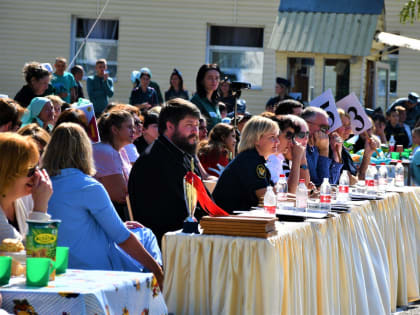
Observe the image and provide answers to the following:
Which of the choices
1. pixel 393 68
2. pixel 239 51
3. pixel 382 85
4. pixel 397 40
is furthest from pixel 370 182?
pixel 393 68

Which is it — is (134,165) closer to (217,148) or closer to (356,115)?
(217,148)

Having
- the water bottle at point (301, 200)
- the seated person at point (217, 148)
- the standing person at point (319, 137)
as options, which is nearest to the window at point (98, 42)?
the seated person at point (217, 148)

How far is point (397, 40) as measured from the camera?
64.4 ft

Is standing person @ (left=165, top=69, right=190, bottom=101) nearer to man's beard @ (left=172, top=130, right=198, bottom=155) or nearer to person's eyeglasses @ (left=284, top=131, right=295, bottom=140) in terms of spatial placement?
person's eyeglasses @ (left=284, top=131, right=295, bottom=140)

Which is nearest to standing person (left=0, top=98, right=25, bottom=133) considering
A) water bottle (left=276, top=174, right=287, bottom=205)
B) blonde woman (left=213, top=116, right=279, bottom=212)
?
blonde woman (left=213, top=116, right=279, bottom=212)

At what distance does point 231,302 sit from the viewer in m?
4.88

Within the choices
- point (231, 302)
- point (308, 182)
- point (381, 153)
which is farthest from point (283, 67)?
point (231, 302)

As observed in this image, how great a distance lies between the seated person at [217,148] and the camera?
9.45 meters

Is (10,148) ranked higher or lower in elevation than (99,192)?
higher

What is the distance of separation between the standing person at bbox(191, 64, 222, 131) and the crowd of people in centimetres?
1

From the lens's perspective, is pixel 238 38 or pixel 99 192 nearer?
pixel 99 192

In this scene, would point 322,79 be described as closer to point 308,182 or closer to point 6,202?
point 308,182

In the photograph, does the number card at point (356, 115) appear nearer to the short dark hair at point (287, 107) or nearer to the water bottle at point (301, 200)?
the short dark hair at point (287, 107)

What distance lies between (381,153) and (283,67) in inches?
295
